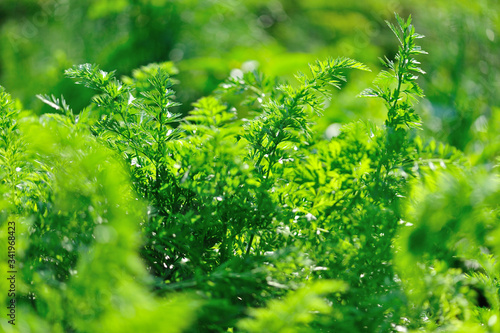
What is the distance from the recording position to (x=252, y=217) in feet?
1.20

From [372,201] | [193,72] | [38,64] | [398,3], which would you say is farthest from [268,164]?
[398,3]

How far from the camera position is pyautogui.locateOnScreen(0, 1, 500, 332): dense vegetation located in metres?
0.29

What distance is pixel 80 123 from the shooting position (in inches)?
16.5

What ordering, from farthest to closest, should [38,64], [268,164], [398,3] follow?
1. [398,3]
2. [38,64]
3. [268,164]

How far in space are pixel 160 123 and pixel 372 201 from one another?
0.66 ft

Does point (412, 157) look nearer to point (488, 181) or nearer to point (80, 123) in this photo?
point (488, 181)

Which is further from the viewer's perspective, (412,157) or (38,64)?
(38,64)

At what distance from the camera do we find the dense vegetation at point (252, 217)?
0.29 m

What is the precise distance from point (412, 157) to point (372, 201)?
5 cm

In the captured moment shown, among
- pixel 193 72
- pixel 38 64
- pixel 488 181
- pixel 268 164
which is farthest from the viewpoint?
pixel 38 64

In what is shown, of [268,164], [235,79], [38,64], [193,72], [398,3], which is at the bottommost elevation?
[268,164]

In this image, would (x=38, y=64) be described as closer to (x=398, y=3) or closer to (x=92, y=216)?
(x=92, y=216)

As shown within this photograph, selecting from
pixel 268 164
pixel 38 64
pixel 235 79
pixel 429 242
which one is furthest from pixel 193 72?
pixel 429 242

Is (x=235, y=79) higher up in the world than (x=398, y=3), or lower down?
lower down
